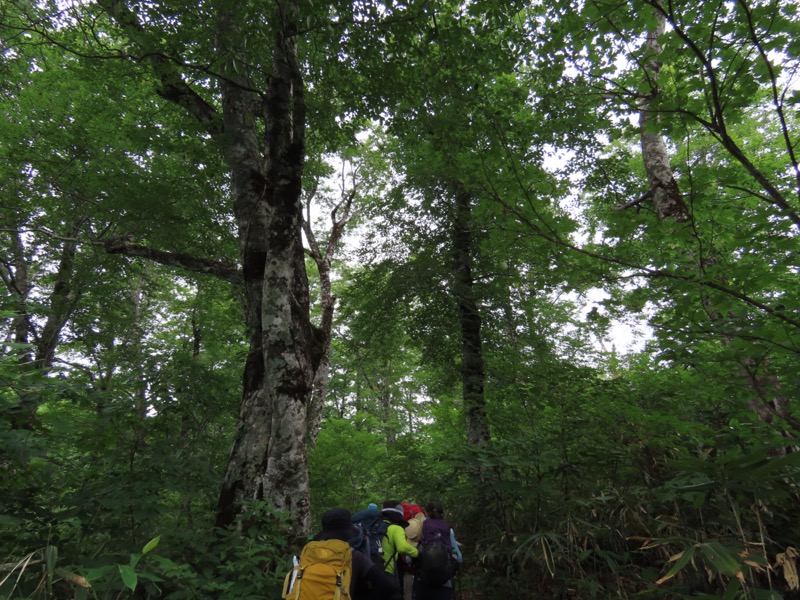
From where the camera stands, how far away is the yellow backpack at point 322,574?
291cm

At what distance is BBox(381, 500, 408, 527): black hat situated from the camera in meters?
4.79

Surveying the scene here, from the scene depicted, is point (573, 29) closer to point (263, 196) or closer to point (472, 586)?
point (263, 196)

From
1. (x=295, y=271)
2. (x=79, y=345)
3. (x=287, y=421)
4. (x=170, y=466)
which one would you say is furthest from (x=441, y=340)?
(x=79, y=345)

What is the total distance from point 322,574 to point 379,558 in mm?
1622

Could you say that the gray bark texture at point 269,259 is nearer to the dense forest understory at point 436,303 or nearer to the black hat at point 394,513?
the dense forest understory at point 436,303

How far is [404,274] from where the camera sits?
31.9 ft

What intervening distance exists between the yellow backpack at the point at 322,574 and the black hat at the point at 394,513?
70.6 inches

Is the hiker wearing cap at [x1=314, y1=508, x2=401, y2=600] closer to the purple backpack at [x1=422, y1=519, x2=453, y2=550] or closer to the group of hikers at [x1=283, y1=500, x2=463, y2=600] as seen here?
the group of hikers at [x1=283, y1=500, x2=463, y2=600]

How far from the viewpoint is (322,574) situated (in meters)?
2.95

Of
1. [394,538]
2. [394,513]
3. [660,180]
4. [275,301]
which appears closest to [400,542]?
[394,538]

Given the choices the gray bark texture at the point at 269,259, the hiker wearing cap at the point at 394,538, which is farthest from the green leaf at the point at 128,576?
the hiker wearing cap at the point at 394,538

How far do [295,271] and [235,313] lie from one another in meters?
6.60

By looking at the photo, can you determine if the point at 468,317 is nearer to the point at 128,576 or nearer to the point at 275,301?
the point at 275,301

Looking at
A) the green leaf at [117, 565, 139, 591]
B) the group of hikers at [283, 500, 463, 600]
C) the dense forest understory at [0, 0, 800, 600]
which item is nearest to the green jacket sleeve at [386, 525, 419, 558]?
the group of hikers at [283, 500, 463, 600]
